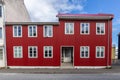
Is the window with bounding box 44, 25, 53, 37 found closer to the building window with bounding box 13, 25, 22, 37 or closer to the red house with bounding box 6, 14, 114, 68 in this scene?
the red house with bounding box 6, 14, 114, 68

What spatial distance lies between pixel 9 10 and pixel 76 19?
980 centimetres

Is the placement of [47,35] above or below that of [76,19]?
below

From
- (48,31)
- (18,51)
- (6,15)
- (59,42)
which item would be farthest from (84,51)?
(6,15)

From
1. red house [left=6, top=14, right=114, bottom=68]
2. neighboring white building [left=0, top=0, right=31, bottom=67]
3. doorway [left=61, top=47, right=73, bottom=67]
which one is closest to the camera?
red house [left=6, top=14, right=114, bottom=68]

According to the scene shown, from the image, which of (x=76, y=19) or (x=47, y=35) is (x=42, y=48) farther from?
(x=76, y=19)

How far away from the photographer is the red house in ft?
77.9

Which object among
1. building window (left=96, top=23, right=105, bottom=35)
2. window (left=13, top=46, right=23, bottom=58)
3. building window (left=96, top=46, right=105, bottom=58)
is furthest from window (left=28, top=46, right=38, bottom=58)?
building window (left=96, top=23, right=105, bottom=35)

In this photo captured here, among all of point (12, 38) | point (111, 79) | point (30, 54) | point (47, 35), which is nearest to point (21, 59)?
point (30, 54)

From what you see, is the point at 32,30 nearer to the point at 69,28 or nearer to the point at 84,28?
the point at 69,28

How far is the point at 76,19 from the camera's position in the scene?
2369 centimetres

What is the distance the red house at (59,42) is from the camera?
2373 cm

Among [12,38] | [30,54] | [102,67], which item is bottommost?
[102,67]

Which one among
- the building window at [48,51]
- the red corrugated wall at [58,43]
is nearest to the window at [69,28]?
the red corrugated wall at [58,43]

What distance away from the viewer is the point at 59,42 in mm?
23859
